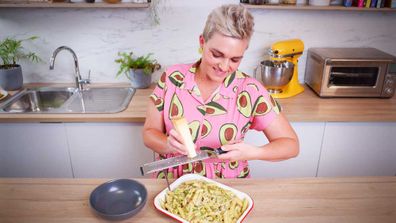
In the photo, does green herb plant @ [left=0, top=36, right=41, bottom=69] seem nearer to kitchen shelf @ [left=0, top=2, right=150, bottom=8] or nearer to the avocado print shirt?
kitchen shelf @ [left=0, top=2, right=150, bottom=8]

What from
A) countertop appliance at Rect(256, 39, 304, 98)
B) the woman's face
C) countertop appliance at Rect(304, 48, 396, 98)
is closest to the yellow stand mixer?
countertop appliance at Rect(256, 39, 304, 98)

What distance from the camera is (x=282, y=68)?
7.20 feet

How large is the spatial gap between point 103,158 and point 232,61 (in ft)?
4.09

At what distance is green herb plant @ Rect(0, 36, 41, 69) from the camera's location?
2.33 m

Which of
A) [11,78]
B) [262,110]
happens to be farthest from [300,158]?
[11,78]

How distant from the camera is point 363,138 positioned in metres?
2.12

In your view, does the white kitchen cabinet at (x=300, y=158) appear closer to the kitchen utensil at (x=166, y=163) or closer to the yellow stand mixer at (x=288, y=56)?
the yellow stand mixer at (x=288, y=56)

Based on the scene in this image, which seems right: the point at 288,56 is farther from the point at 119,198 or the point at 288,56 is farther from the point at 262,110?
the point at 119,198

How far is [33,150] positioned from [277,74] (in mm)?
1694

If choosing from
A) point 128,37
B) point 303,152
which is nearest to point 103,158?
point 128,37

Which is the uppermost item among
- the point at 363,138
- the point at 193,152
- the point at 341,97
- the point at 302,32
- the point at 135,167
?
the point at 302,32

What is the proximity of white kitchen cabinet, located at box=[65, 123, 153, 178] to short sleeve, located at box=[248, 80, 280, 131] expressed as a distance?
33.7 inches

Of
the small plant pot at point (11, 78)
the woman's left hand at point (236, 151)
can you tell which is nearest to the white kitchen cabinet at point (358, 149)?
the woman's left hand at point (236, 151)

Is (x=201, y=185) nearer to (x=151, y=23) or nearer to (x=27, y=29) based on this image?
(x=151, y=23)
